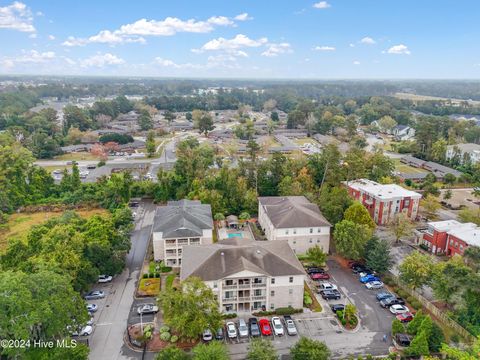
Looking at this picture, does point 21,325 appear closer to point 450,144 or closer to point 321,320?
point 321,320

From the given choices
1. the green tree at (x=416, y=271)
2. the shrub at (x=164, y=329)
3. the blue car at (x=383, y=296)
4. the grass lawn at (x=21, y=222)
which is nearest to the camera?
the shrub at (x=164, y=329)

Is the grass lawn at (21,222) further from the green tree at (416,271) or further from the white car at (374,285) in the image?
the green tree at (416,271)

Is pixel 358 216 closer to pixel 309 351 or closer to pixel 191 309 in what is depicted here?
pixel 309 351

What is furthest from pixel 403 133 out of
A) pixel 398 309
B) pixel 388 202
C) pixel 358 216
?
pixel 398 309

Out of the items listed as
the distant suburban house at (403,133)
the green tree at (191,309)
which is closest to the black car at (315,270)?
the green tree at (191,309)

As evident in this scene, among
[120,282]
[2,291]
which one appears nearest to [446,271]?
[120,282]

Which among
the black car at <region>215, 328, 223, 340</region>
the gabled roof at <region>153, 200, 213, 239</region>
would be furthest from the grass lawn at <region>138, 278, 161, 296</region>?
the black car at <region>215, 328, 223, 340</region>
